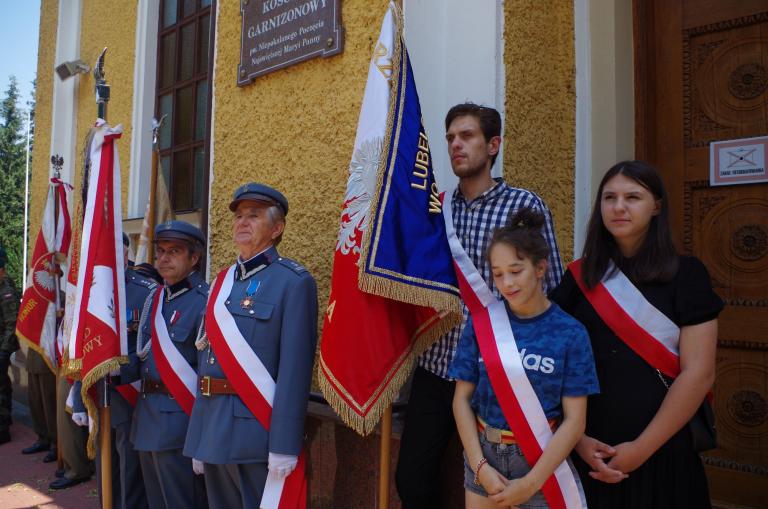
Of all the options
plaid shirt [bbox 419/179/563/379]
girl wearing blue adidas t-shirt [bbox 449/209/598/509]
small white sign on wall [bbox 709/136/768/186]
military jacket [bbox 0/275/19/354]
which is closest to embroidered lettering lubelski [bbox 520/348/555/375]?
girl wearing blue adidas t-shirt [bbox 449/209/598/509]

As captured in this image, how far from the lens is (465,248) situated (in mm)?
2555

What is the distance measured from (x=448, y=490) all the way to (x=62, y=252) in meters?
3.63

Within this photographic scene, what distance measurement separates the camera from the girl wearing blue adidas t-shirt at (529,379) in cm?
190

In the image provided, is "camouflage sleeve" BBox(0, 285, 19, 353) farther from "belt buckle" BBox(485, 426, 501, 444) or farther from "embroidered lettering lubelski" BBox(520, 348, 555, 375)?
"embroidered lettering lubelski" BBox(520, 348, 555, 375)

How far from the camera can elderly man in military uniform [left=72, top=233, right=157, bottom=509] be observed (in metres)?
3.41

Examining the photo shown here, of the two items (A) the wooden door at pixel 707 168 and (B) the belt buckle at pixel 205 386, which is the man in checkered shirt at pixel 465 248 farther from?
(A) the wooden door at pixel 707 168

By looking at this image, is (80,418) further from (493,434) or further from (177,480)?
(493,434)

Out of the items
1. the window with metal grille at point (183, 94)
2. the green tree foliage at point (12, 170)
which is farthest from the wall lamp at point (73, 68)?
the green tree foliage at point (12, 170)

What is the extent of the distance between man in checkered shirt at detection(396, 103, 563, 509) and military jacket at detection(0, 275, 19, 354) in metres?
5.11

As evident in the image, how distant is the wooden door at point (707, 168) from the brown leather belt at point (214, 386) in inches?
85.0

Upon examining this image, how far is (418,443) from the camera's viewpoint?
2518 millimetres

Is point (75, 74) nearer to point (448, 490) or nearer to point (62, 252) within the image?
point (62, 252)

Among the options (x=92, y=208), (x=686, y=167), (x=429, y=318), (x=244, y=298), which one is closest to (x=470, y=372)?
(x=429, y=318)

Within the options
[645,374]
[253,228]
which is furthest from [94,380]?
[645,374]
